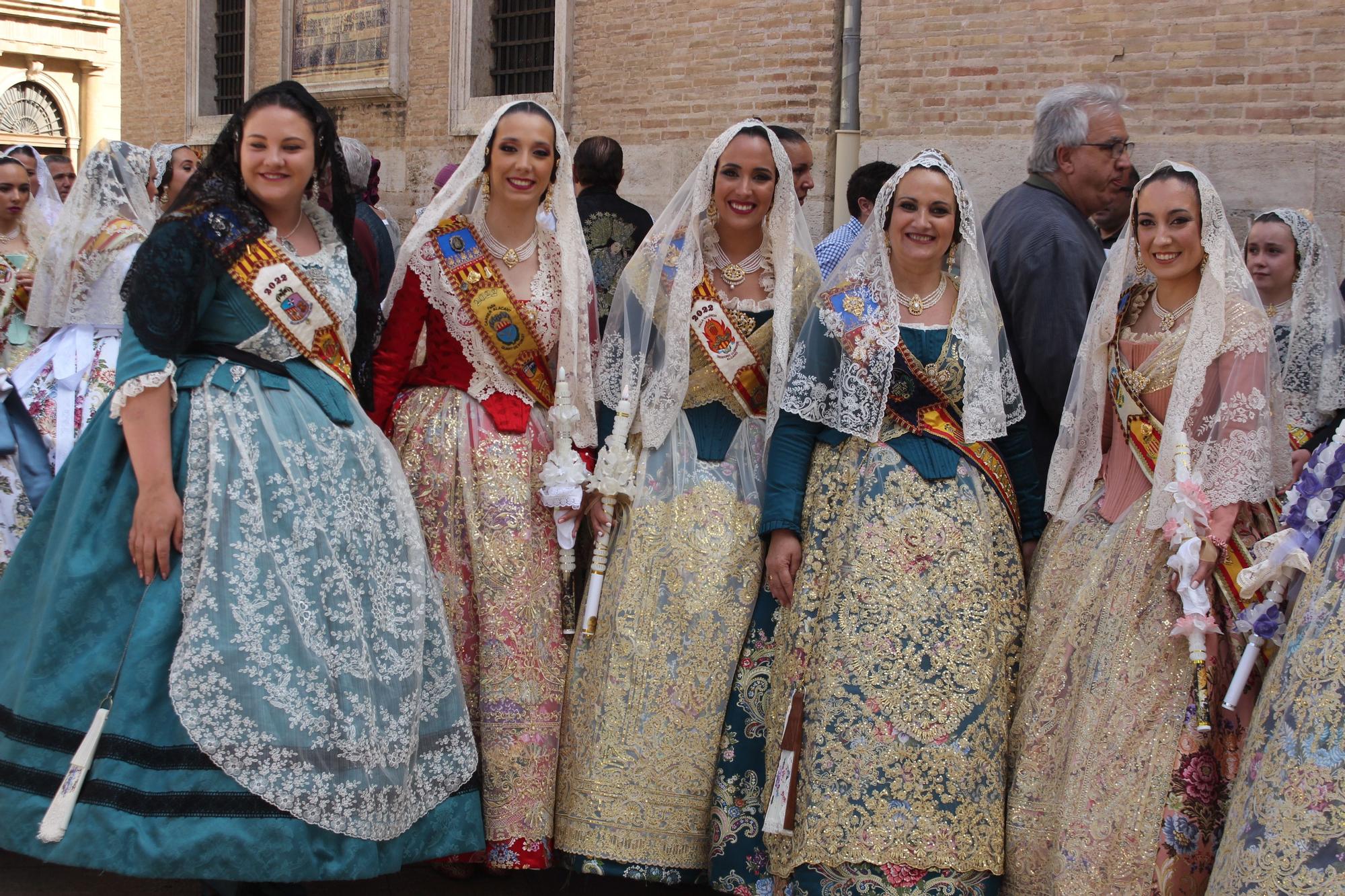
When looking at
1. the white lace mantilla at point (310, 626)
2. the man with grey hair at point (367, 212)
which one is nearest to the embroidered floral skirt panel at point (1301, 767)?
the white lace mantilla at point (310, 626)

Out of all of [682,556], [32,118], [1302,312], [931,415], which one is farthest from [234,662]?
[32,118]

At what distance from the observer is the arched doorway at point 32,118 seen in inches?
1008

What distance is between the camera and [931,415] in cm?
364

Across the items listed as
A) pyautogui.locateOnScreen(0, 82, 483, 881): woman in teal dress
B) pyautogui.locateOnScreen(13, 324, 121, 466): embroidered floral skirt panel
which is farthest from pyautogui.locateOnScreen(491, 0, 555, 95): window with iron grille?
pyautogui.locateOnScreen(0, 82, 483, 881): woman in teal dress

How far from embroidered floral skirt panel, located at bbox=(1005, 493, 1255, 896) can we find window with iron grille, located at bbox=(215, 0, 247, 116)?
528 inches

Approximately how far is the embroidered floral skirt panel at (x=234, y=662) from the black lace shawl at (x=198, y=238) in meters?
0.17

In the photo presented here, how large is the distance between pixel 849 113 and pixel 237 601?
21.2ft

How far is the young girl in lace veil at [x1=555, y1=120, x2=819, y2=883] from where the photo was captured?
3621 millimetres

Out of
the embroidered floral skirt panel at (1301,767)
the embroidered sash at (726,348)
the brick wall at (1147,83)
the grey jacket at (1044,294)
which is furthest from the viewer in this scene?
the brick wall at (1147,83)

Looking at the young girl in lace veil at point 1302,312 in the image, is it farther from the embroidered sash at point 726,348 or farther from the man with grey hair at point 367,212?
the man with grey hair at point 367,212

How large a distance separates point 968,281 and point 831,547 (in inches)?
32.4

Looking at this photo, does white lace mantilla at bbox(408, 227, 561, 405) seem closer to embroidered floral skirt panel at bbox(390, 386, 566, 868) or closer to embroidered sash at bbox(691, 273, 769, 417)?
embroidered floral skirt panel at bbox(390, 386, 566, 868)

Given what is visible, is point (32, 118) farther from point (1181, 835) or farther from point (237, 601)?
point (1181, 835)

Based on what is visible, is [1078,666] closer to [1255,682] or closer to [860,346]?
[1255,682]
